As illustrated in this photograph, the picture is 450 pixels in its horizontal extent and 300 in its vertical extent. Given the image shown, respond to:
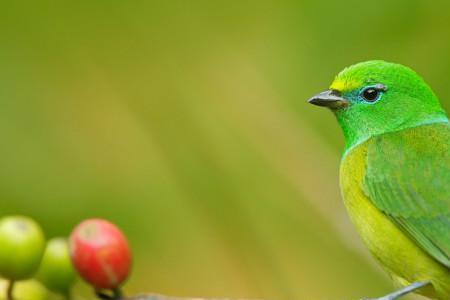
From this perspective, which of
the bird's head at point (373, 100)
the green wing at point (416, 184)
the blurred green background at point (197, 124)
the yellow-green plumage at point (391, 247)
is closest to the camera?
the yellow-green plumage at point (391, 247)

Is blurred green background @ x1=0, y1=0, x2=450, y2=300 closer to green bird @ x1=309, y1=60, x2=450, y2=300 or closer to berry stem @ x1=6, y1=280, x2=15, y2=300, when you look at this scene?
green bird @ x1=309, y1=60, x2=450, y2=300

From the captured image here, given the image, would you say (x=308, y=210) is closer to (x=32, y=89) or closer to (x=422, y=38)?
(x=422, y=38)

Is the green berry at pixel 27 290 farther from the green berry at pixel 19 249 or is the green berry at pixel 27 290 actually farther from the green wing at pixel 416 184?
the green wing at pixel 416 184

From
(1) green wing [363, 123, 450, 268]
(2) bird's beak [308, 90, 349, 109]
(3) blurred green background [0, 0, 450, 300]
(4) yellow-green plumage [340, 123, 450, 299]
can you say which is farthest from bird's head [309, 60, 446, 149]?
(3) blurred green background [0, 0, 450, 300]

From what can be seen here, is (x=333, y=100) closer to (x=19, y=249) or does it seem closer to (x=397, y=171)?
(x=397, y=171)

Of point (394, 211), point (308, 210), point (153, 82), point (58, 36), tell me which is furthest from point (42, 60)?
point (394, 211)

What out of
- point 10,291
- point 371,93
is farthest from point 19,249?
point 371,93

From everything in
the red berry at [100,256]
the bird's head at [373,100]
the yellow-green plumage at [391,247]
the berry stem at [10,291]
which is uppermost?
the bird's head at [373,100]

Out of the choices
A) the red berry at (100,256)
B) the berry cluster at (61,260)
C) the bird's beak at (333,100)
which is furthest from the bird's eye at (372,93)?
the red berry at (100,256)
